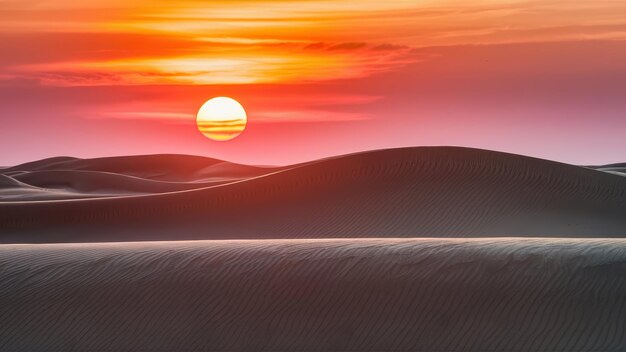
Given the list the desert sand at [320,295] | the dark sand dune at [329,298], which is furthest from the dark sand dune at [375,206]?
the dark sand dune at [329,298]

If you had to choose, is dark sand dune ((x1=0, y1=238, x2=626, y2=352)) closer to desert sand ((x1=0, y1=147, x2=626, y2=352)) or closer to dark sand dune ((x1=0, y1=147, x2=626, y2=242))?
desert sand ((x1=0, y1=147, x2=626, y2=352))

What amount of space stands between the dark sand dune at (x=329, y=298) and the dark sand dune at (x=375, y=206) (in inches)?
214

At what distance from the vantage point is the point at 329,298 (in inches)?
302

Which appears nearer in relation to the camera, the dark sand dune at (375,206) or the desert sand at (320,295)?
the desert sand at (320,295)

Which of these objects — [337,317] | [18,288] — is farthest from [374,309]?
[18,288]

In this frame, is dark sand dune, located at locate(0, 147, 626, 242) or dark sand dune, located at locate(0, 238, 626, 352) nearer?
dark sand dune, located at locate(0, 238, 626, 352)

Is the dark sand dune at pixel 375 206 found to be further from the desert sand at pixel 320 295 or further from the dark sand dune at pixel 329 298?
the dark sand dune at pixel 329 298

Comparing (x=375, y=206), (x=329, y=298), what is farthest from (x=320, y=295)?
(x=375, y=206)

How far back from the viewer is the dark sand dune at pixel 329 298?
6.98m

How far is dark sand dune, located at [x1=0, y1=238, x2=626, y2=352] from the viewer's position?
Answer: 6.98m

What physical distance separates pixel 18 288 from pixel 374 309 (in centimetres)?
302

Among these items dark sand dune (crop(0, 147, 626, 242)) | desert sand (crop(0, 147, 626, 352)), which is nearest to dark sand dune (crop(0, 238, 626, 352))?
desert sand (crop(0, 147, 626, 352))

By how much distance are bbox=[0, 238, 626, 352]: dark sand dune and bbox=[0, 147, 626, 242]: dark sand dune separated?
5.44m

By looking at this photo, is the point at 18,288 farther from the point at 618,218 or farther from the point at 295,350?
the point at 618,218
